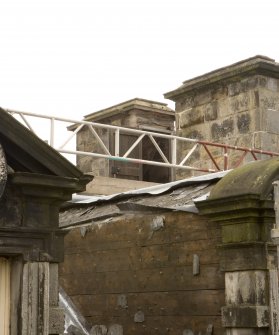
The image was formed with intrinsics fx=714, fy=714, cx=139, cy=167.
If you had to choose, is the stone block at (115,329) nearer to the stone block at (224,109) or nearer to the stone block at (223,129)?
the stone block at (223,129)

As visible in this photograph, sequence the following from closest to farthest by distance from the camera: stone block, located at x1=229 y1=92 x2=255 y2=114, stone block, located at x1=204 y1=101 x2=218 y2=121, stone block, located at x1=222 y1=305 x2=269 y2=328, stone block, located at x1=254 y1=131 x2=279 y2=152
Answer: stone block, located at x1=222 y1=305 x2=269 y2=328 → stone block, located at x1=254 y1=131 x2=279 y2=152 → stone block, located at x1=229 y1=92 x2=255 y2=114 → stone block, located at x1=204 y1=101 x2=218 y2=121

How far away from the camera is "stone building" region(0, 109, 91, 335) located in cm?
674

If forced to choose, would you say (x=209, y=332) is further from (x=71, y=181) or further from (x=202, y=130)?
(x=202, y=130)

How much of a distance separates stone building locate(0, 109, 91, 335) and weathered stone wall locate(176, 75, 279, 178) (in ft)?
26.2

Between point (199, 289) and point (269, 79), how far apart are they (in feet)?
23.8

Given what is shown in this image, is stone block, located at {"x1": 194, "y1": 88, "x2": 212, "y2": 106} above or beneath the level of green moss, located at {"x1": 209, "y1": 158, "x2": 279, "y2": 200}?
above

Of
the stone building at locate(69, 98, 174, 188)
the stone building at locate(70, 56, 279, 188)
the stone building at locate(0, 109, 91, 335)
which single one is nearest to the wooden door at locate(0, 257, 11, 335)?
the stone building at locate(0, 109, 91, 335)

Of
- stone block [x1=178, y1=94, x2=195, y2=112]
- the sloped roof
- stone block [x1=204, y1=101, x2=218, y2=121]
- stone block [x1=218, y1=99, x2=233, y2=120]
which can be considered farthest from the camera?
stone block [x1=178, y1=94, x2=195, y2=112]

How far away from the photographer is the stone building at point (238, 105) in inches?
573

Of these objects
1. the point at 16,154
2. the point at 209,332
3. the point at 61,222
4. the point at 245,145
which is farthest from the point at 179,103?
the point at 16,154

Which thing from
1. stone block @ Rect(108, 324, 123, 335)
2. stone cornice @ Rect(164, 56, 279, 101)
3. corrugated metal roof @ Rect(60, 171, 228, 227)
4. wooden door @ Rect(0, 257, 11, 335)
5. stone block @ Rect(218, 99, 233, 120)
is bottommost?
stone block @ Rect(108, 324, 123, 335)

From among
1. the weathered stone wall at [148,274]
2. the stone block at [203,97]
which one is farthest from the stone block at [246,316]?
the stone block at [203,97]

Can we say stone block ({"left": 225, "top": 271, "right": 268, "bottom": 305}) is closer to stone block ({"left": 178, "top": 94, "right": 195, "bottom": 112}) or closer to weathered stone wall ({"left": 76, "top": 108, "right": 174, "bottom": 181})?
stone block ({"left": 178, "top": 94, "right": 195, "bottom": 112})

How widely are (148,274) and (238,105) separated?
257 inches
